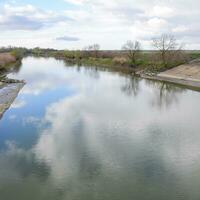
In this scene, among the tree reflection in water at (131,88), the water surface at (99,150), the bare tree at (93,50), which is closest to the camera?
the water surface at (99,150)

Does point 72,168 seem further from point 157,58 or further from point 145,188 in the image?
point 157,58

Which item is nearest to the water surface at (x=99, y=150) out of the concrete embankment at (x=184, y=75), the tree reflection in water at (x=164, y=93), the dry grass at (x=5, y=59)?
the tree reflection in water at (x=164, y=93)

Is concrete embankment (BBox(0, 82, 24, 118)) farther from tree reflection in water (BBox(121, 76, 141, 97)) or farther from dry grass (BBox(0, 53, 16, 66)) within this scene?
dry grass (BBox(0, 53, 16, 66))

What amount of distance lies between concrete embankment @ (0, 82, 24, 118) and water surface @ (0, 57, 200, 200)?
2.32 ft

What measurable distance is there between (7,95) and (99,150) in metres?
16.4

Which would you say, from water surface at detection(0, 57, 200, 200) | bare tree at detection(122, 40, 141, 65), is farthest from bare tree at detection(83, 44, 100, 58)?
water surface at detection(0, 57, 200, 200)

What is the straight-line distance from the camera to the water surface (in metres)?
10.8

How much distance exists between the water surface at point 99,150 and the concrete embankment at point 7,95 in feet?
2.32

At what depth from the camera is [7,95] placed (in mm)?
28125

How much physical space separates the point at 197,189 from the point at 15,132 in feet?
35.0

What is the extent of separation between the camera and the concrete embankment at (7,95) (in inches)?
924

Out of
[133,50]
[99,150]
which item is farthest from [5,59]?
[99,150]

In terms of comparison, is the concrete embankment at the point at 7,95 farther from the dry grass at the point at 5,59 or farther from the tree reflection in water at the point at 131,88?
the dry grass at the point at 5,59

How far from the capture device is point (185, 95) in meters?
30.5
